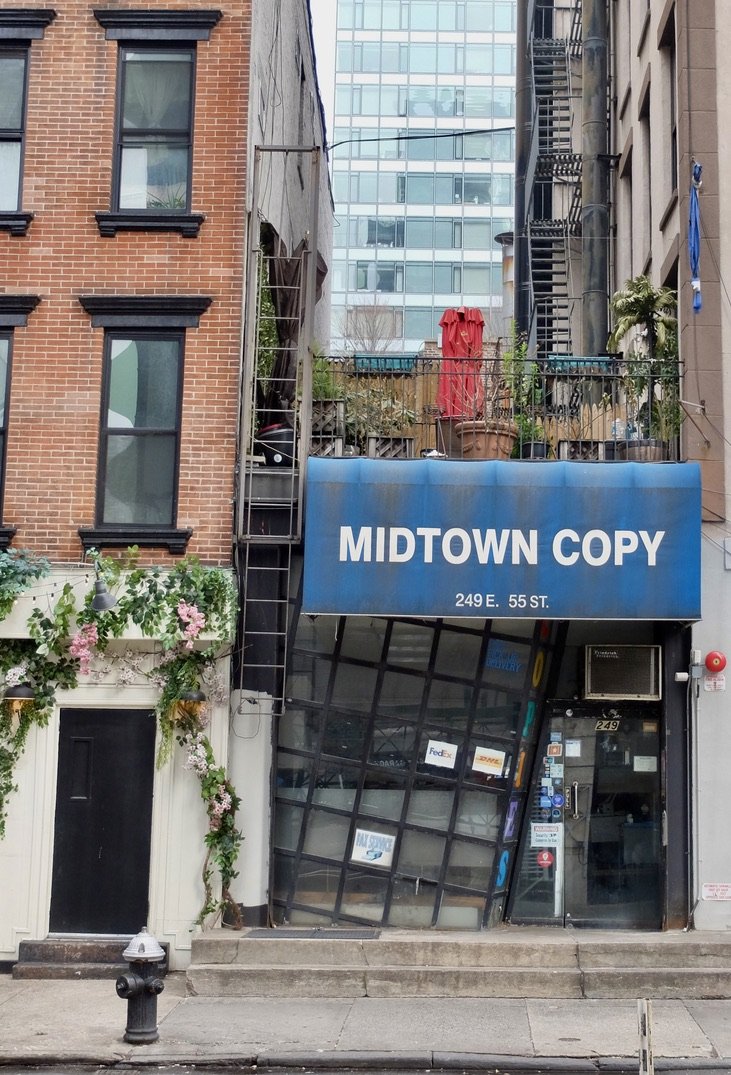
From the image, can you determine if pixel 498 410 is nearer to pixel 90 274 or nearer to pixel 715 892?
pixel 90 274

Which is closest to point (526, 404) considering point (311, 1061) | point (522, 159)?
point (311, 1061)

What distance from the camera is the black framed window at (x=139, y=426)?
13.5 m

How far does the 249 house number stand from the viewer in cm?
1265

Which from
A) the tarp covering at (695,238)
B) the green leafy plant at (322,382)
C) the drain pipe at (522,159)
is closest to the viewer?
the tarp covering at (695,238)

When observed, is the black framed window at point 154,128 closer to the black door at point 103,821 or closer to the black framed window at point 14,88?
the black framed window at point 14,88

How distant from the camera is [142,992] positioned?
10117 mm

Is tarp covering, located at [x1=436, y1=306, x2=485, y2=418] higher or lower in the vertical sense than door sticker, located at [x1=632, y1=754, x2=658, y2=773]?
higher

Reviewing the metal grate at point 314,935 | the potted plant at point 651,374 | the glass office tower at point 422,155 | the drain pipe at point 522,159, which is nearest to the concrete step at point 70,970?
the metal grate at point 314,935

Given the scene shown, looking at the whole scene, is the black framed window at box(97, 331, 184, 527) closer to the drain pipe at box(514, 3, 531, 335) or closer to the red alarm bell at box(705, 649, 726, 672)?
the red alarm bell at box(705, 649, 726, 672)

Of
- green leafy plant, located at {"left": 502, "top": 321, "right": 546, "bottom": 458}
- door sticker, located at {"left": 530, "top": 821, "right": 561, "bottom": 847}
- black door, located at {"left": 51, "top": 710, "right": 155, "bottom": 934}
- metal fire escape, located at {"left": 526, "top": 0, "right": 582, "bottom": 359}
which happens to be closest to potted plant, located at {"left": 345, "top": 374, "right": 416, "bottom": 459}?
green leafy plant, located at {"left": 502, "top": 321, "right": 546, "bottom": 458}

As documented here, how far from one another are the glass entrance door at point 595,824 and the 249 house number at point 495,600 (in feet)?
5.23

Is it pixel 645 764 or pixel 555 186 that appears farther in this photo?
pixel 555 186

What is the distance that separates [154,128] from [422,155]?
65.0 meters

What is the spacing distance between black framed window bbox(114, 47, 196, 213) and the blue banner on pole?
12.4 feet
